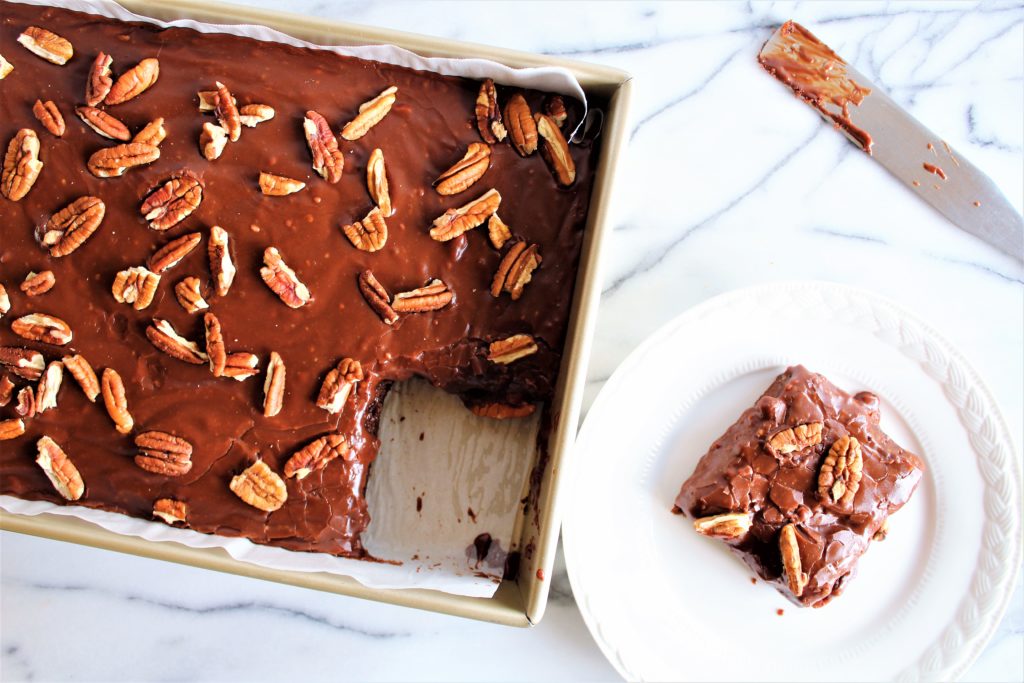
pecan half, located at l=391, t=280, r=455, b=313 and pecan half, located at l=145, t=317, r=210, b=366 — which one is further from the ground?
pecan half, located at l=391, t=280, r=455, b=313

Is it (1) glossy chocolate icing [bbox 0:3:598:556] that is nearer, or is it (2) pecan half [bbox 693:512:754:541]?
(1) glossy chocolate icing [bbox 0:3:598:556]

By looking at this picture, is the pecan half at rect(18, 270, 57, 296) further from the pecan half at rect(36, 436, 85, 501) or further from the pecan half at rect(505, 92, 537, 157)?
the pecan half at rect(505, 92, 537, 157)

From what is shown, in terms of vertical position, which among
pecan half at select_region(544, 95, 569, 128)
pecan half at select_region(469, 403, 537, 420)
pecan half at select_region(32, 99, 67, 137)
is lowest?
pecan half at select_region(469, 403, 537, 420)

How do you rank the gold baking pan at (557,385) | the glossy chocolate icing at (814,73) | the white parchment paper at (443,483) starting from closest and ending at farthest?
the gold baking pan at (557,385) < the white parchment paper at (443,483) < the glossy chocolate icing at (814,73)

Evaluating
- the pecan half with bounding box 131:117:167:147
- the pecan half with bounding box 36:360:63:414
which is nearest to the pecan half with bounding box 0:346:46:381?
the pecan half with bounding box 36:360:63:414

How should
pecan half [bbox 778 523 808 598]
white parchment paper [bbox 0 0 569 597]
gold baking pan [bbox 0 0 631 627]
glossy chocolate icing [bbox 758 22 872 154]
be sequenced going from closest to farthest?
gold baking pan [bbox 0 0 631 627] → pecan half [bbox 778 523 808 598] → white parchment paper [bbox 0 0 569 597] → glossy chocolate icing [bbox 758 22 872 154]

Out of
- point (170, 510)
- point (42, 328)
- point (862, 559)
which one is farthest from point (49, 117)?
point (862, 559)

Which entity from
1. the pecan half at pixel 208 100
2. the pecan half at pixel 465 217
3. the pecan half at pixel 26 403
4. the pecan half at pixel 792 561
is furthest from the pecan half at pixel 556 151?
the pecan half at pixel 26 403

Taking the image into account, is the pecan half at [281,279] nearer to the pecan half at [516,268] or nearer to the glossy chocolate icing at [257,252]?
the glossy chocolate icing at [257,252]
